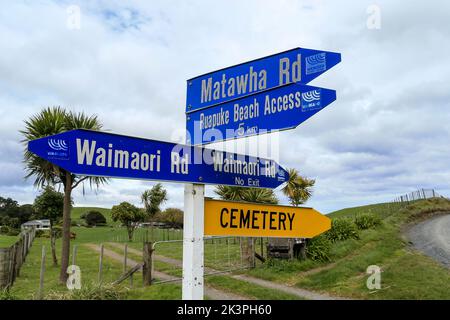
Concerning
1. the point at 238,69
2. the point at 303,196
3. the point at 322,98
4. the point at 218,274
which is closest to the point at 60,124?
the point at 218,274

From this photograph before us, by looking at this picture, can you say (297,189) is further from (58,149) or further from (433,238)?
(58,149)

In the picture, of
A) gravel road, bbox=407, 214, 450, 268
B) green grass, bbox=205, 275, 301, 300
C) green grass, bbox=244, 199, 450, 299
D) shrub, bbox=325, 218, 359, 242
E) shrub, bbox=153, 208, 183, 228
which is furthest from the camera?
shrub, bbox=153, 208, 183, 228

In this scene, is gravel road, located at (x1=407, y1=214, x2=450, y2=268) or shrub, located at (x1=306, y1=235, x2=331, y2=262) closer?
gravel road, located at (x1=407, y1=214, x2=450, y2=268)

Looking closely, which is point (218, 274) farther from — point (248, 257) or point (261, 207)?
point (261, 207)

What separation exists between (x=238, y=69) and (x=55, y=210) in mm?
20579

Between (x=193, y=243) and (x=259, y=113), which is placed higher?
(x=259, y=113)

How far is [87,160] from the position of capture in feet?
9.29

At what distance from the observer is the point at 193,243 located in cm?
333

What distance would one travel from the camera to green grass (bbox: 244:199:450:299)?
29.8 ft

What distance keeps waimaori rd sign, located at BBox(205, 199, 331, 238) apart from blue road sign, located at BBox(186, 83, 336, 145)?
2.18ft

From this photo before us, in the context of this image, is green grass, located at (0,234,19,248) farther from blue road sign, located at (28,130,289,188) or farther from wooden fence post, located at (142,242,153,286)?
blue road sign, located at (28,130,289,188)

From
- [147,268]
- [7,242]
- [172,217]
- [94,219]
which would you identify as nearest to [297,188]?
[147,268]

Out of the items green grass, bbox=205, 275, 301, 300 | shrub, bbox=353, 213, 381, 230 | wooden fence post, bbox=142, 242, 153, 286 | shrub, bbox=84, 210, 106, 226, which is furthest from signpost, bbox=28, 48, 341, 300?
shrub, bbox=84, 210, 106, 226

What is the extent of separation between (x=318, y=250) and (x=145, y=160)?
40.6ft
